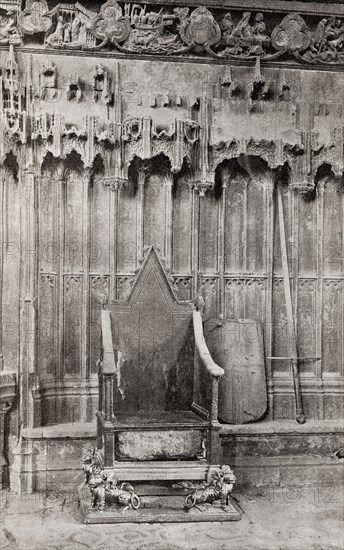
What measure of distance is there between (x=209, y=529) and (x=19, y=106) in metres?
4.05

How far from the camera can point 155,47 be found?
706 centimetres

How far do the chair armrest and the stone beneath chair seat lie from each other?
1.74 ft

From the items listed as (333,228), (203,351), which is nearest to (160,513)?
(203,351)

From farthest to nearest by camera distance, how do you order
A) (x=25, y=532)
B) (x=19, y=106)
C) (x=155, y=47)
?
(x=155, y=47) < (x=19, y=106) < (x=25, y=532)

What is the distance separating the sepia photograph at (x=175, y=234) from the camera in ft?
21.9

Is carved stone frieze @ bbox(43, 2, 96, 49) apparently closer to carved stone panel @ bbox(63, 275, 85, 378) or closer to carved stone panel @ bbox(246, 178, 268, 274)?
carved stone panel @ bbox(246, 178, 268, 274)

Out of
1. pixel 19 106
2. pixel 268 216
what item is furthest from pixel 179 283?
pixel 19 106

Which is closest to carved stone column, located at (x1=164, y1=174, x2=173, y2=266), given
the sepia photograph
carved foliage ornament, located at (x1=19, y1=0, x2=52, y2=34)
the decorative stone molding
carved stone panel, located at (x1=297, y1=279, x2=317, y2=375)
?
the sepia photograph

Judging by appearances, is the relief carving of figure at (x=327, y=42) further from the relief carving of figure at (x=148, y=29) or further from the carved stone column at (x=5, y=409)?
the carved stone column at (x=5, y=409)

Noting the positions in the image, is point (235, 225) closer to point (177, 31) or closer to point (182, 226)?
point (182, 226)

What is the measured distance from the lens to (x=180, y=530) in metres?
5.49

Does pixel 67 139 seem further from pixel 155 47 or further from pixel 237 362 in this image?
pixel 237 362

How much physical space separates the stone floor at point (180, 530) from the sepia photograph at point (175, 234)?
11 cm

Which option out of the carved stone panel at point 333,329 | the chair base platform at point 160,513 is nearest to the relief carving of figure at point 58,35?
the carved stone panel at point 333,329
